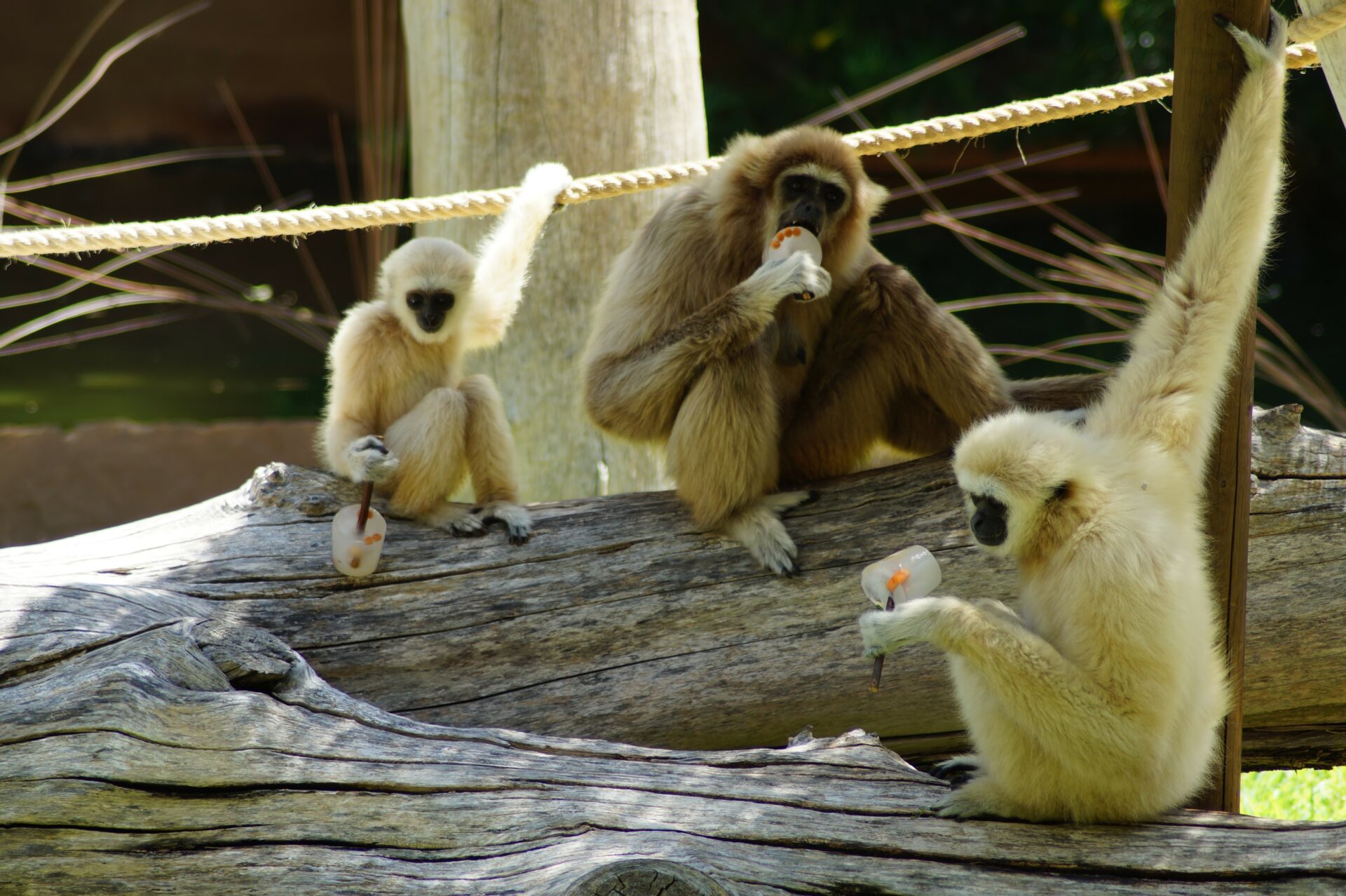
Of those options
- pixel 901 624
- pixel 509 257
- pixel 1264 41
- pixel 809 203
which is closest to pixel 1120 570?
pixel 901 624

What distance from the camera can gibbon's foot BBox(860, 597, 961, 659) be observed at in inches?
104

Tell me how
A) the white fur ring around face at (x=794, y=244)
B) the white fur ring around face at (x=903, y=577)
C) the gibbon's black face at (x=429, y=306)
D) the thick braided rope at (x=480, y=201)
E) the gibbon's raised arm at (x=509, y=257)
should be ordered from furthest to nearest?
the gibbon's raised arm at (x=509, y=257)
the gibbon's black face at (x=429, y=306)
the thick braided rope at (x=480, y=201)
the white fur ring around face at (x=794, y=244)
the white fur ring around face at (x=903, y=577)

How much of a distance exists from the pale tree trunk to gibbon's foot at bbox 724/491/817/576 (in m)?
1.43

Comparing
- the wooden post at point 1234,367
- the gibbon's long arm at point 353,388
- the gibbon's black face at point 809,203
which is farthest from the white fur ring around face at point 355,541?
the wooden post at point 1234,367

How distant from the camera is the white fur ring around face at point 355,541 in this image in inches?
151

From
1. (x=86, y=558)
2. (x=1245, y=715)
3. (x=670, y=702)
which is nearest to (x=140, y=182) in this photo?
(x=86, y=558)

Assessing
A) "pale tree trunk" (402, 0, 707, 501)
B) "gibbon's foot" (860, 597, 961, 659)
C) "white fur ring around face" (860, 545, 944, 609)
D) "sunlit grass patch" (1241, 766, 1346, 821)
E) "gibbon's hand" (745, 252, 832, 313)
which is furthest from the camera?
"pale tree trunk" (402, 0, 707, 501)

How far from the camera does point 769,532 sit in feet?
13.4

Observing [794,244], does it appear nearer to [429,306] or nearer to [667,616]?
[667,616]

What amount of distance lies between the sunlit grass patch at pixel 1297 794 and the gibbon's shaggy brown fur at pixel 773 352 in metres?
1.74

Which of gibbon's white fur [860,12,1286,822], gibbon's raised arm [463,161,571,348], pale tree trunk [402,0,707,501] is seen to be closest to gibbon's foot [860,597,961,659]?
gibbon's white fur [860,12,1286,822]

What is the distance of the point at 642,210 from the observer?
5.88 metres

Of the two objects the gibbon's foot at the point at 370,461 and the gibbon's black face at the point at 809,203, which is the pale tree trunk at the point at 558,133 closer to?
the gibbon's black face at the point at 809,203

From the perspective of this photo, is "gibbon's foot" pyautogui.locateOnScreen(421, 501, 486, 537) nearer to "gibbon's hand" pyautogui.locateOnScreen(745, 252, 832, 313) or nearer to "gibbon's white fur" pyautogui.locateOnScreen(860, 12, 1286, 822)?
"gibbon's hand" pyautogui.locateOnScreen(745, 252, 832, 313)
